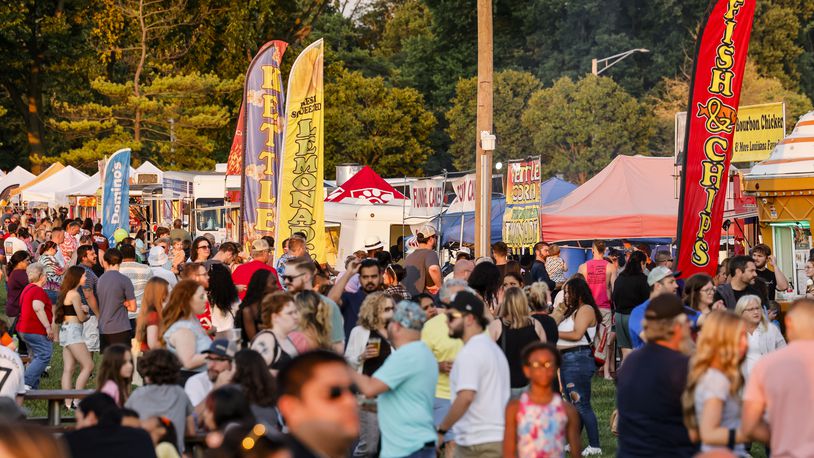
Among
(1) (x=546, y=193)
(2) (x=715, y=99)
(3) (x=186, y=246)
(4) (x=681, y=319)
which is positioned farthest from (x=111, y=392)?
(1) (x=546, y=193)

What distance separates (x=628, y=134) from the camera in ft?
169

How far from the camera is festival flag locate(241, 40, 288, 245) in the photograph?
15094 mm

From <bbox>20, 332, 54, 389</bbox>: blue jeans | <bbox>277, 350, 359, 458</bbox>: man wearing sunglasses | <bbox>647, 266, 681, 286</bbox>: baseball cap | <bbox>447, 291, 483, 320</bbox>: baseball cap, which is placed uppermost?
<bbox>647, 266, 681, 286</bbox>: baseball cap

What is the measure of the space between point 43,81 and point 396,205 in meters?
29.1

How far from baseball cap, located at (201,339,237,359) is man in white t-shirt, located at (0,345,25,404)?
1565 mm

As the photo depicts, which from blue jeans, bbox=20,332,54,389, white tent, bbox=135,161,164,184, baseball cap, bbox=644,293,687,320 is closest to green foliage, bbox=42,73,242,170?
white tent, bbox=135,161,164,184

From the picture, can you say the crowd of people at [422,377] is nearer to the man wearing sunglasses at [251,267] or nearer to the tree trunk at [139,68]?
the man wearing sunglasses at [251,267]

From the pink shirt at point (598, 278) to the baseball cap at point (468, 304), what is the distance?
25.3 feet

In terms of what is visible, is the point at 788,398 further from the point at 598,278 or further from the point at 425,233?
the point at 598,278

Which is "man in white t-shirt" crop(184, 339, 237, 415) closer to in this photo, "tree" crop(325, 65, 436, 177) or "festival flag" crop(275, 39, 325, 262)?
"festival flag" crop(275, 39, 325, 262)

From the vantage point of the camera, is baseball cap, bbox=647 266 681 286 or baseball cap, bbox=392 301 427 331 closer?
baseball cap, bbox=392 301 427 331

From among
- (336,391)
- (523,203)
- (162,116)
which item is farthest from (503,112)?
(336,391)

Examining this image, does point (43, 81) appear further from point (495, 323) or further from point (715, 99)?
point (495, 323)

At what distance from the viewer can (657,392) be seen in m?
5.61
